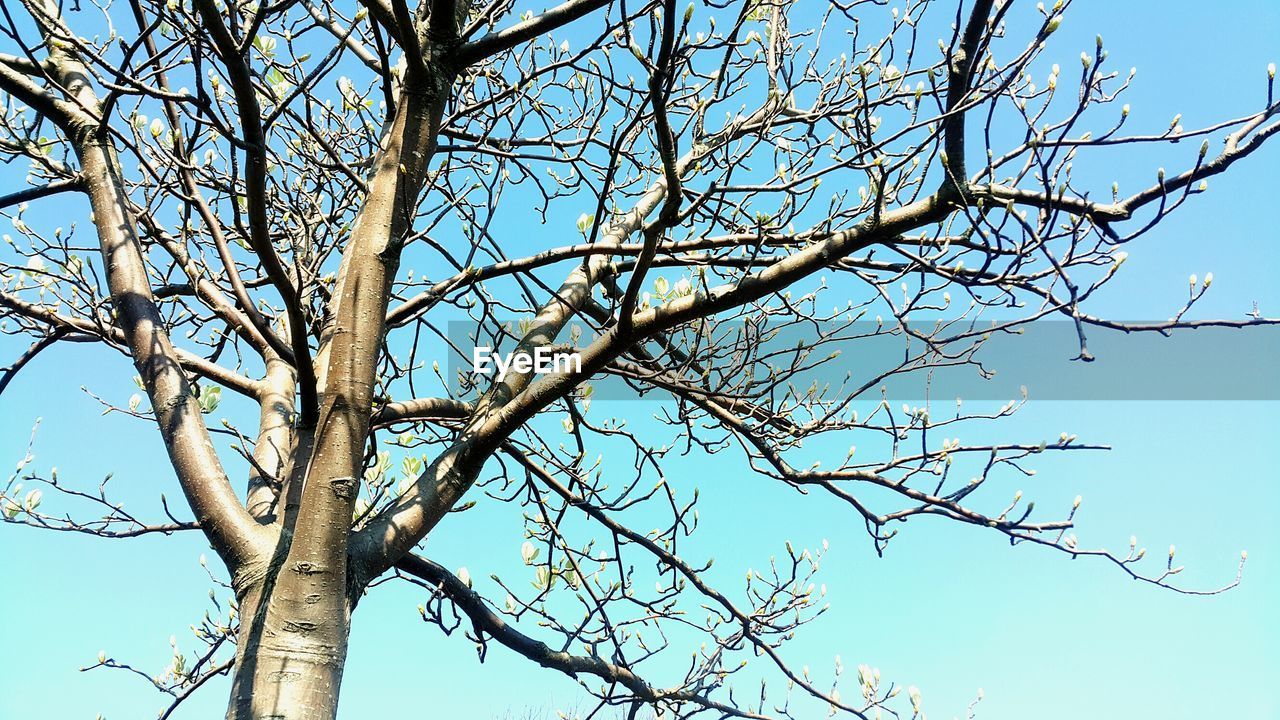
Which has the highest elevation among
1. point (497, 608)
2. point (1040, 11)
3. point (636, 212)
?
point (636, 212)

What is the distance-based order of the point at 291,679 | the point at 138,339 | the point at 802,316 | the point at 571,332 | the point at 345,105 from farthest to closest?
the point at 345,105, the point at 571,332, the point at 802,316, the point at 138,339, the point at 291,679

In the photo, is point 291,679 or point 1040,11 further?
point 1040,11

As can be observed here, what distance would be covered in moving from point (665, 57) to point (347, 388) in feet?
4.40

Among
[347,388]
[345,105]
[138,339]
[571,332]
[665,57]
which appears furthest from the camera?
[345,105]

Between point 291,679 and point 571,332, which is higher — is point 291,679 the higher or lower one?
the lower one

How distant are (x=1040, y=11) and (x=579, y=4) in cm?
143

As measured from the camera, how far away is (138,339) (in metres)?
2.80

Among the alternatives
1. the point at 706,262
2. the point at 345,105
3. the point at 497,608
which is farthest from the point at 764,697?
the point at 345,105

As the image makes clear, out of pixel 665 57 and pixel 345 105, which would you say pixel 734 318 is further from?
pixel 345 105

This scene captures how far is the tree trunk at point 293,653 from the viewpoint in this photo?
7.28 ft

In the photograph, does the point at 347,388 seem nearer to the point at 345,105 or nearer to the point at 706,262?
the point at 706,262

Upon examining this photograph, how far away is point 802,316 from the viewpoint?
330 centimetres

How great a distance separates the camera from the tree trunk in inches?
87.4

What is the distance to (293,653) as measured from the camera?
7.43 feet
